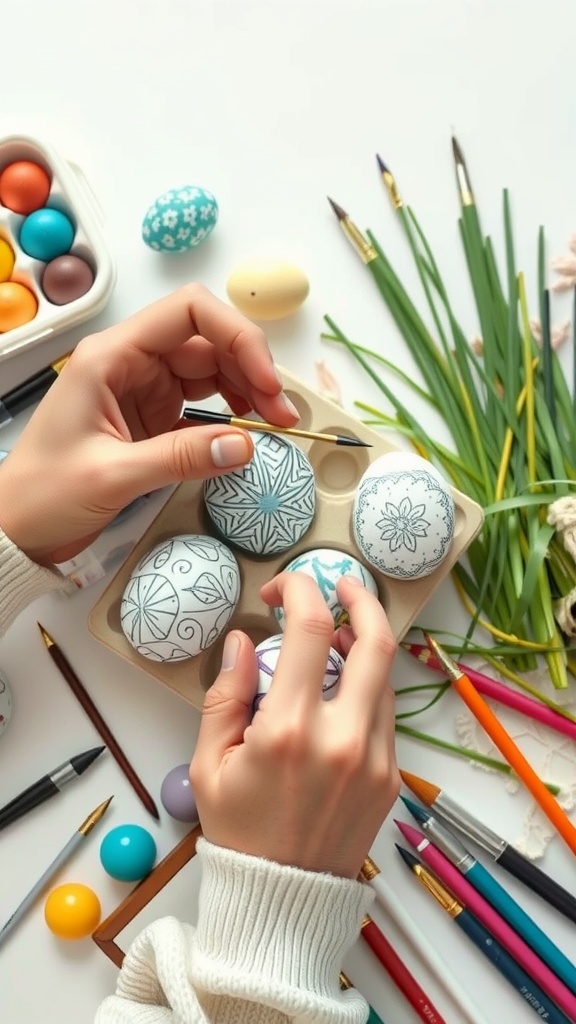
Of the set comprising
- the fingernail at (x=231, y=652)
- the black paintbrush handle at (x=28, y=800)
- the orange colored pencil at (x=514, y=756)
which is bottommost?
the orange colored pencil at (x=514, y=756)

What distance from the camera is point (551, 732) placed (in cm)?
78

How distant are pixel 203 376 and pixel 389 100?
0.35m

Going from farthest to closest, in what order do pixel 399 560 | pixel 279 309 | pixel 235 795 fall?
pixel 279 309, pixel 399 560, pixel 235 795

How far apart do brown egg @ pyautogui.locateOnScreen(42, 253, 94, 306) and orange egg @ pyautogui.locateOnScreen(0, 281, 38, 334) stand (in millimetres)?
17

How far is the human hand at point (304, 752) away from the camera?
1.87 feet

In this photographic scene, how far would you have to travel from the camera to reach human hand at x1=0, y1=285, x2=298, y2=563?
63cm

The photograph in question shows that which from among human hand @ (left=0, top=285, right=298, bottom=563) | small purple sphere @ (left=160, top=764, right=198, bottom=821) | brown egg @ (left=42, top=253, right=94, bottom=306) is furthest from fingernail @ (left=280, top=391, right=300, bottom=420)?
small purple sphere @ (left=160, top=764, right=198, bottom=821)

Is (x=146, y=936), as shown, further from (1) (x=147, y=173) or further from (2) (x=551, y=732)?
(1) (x=147, y=173)

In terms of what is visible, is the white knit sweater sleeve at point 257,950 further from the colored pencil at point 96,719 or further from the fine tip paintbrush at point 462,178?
the fine tip paintbrush at point 462,178

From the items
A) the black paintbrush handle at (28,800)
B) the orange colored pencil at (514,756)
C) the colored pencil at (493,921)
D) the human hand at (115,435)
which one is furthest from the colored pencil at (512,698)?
the black paintbrush handle at (28,800)

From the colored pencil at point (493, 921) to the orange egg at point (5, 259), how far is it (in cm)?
62

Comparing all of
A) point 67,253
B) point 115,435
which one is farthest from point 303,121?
point 115,435

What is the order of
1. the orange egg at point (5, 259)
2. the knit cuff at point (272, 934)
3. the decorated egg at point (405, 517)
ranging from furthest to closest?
the orange egg at point (5, 259) < the decorated egg at point (405, 517) < the knit cuff at point (272, 934)

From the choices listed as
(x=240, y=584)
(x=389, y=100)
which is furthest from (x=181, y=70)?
(x=240, y=584)
